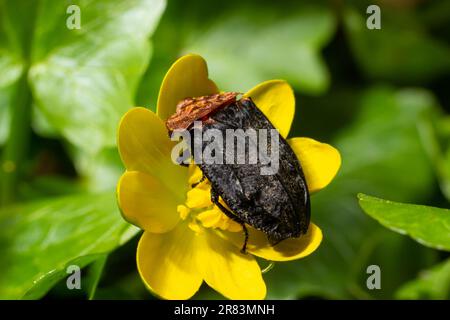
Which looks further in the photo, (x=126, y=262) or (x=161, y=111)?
(x=126, y=262)

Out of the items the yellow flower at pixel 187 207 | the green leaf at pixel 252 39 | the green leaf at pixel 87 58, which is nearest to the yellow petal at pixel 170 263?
the yellow flower at pixel 187 207

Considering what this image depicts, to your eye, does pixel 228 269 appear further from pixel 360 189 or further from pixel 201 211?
pixel 360 189

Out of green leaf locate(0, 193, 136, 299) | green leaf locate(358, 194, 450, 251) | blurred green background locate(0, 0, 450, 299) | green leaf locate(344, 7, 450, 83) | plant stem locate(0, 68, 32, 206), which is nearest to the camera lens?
green leaf locate(358, 194, 450, 251)

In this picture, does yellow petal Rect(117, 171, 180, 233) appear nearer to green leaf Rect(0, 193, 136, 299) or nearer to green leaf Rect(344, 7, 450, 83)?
green leaf Rect(0, 193, 136, 299)

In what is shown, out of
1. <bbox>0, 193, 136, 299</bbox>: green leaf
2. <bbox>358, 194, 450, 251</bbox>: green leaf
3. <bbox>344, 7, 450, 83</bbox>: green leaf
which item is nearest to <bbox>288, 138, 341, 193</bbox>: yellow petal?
<bbox>358, 194, 450, 251</bbox>: green leaf

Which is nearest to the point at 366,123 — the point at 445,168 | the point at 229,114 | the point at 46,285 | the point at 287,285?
the point at 445,168

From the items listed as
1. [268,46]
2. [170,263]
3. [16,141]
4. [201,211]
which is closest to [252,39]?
[268,46]
